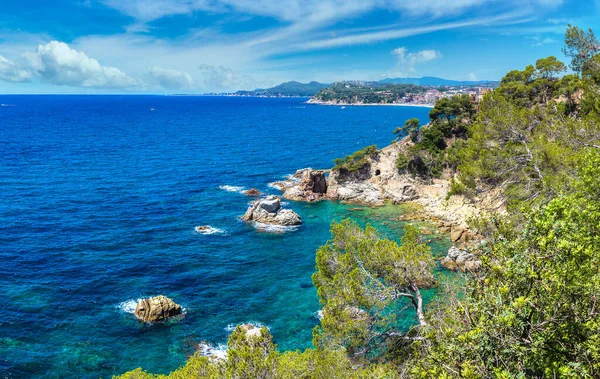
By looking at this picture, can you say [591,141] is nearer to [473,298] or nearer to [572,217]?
[572,217]

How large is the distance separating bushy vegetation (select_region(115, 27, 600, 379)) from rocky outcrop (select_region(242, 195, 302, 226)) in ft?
76.3

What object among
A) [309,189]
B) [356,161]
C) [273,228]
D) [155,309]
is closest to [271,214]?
[273,228]

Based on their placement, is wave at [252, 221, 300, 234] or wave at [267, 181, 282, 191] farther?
wave at [267, 181, 282, 191]

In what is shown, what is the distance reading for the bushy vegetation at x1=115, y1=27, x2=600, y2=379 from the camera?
9469mm

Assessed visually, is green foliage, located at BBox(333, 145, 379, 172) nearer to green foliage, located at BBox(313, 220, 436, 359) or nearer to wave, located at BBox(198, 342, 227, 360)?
wave, located at BBox(198, 342, 227, 360)

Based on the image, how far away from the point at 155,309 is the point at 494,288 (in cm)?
2856

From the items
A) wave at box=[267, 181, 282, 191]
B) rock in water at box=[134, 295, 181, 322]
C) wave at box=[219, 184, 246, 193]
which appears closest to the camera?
rock in water at box=[134, 295, 181, 322]

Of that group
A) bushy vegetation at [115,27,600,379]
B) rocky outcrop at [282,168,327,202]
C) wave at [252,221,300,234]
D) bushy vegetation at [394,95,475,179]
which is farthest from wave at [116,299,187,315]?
bushy vegetation at [394,95,475,179]

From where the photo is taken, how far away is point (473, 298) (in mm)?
11727

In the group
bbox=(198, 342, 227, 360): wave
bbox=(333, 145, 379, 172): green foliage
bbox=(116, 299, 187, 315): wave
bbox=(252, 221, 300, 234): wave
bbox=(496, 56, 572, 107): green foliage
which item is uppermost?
bbox=(496, 56, 572, 107): green foliage

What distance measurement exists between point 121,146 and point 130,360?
9289 cm

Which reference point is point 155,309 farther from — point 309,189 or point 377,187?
point 377,187

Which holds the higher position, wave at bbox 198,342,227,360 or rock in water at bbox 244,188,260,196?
rock in water at bbox 244,188,260,196

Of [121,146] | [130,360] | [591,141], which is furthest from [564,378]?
[121,146]
